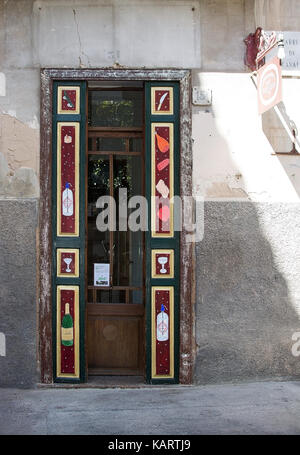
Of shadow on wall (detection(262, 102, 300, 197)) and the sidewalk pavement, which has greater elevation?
shadow on wall (detection(262, 102, 300, 197))

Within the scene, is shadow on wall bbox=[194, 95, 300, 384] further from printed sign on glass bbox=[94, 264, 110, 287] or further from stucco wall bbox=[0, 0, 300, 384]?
printed sign on glass bbox=[94, 264, 110, 287]

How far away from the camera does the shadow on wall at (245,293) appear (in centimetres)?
568

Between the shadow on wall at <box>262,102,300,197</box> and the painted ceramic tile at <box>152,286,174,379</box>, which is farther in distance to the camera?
the shadow on wall at <box>262,102,300,197</box>

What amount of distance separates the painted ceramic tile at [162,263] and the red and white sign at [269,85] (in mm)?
1695

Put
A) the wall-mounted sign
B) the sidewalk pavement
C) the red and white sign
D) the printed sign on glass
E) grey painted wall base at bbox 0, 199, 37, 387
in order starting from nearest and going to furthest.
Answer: the sidewalk pavement → the red and white sign → grey painted wall base at bbox 0, 199, 37, 387 → the wall-mounted sign → the printed sign on glass

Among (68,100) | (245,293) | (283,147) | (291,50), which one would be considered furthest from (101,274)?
(291,50)

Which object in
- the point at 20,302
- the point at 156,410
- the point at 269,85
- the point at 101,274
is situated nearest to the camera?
the point at 156,410

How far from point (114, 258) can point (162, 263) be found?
0.56 m

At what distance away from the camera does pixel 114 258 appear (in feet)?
19.4

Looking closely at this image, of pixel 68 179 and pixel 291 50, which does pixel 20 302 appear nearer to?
pixel 68 179

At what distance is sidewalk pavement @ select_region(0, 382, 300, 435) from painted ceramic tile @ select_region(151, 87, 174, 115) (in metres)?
2.77

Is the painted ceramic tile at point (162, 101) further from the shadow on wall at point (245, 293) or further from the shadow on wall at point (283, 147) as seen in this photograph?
the shadow on wall at point (283, 147)

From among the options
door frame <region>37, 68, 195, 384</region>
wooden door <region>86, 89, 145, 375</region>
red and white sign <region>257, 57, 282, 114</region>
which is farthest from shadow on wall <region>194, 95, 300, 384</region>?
wooden door <region>86, 89, 145, 375</region>

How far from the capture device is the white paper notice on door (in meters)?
5.89
